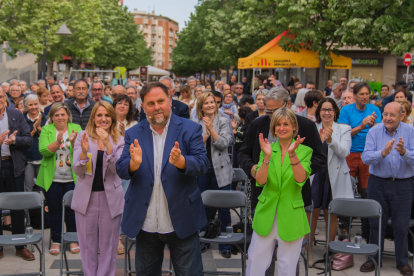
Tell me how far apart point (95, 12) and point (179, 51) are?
78.6 feet

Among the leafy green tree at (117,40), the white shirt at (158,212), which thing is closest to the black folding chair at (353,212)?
the white shirt at (158,212)

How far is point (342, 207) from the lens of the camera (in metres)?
5.24

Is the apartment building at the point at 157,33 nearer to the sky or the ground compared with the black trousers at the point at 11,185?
nearer to the sky

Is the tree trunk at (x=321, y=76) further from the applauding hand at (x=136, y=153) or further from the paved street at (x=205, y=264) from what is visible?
the applauding hand at (x=136, y=153)

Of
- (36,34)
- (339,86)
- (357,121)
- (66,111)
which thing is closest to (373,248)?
(357,121)

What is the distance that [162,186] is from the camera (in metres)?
3.41

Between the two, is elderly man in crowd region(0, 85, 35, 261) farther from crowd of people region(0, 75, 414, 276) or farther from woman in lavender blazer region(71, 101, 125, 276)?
woman in lavender blazer region(71, 101, 125, 276)

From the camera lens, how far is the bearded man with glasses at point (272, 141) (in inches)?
169

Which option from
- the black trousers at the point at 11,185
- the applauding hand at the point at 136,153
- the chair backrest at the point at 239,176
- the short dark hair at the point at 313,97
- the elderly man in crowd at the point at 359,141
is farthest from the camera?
the elderly man in crowd at the point at 359,141

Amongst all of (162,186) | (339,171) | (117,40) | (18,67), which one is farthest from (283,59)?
(117,40)

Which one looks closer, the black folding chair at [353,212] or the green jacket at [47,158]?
the black folding chair at [353,212]

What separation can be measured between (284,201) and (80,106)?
3.97 meters

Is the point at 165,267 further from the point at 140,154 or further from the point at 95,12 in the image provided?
the point at 95,12

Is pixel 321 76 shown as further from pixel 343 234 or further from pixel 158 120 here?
pixel 158 120
